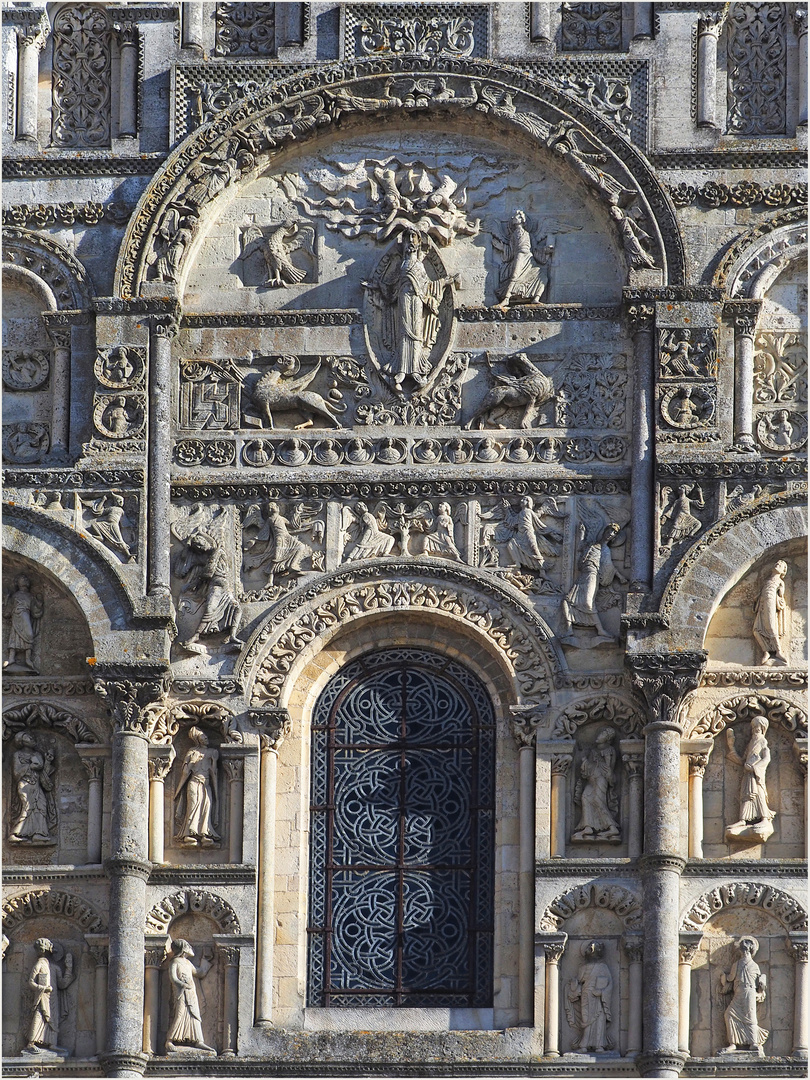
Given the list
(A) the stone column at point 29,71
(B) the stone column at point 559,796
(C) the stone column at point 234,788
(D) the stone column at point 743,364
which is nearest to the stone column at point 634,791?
(B) the stone column at point 559,796

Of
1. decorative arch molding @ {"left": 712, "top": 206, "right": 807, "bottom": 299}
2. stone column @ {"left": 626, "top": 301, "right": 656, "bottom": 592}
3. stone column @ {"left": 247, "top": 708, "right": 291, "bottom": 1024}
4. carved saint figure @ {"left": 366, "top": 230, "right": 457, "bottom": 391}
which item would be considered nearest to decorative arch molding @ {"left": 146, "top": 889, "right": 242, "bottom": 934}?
stone column @ {"left": 247, "top": 708, "right": 291, "bottom": 1024}

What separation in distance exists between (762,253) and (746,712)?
4401mm

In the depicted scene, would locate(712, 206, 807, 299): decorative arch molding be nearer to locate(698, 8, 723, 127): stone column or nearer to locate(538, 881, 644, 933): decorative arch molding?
locate(698, 8, 723, 127): stone column

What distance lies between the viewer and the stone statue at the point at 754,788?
27.0 meters

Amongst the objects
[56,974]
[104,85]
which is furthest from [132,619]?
[104,85]

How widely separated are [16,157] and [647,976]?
9.98 meters

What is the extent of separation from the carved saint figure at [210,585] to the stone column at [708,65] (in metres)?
6.21

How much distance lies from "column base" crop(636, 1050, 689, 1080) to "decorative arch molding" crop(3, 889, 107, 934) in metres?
4.99

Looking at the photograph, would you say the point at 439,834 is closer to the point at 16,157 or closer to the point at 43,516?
the point at 43,516

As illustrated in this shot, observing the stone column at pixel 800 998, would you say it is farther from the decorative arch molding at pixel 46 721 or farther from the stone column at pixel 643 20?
the stone column at pixel 643 20

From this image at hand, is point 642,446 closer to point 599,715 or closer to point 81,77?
point 599,715

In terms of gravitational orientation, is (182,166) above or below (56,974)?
above

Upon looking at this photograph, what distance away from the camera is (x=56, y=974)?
27.1m

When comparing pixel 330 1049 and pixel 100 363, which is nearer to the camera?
pixel 330 1049
